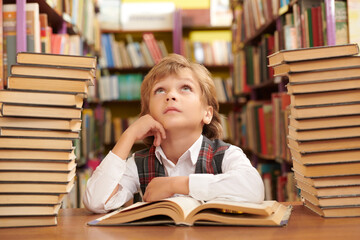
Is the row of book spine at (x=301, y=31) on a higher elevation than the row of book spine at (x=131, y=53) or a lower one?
lower

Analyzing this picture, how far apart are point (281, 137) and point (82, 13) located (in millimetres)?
1779

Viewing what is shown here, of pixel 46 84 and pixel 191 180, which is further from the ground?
pixel 46 84

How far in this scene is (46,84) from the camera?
1010mm

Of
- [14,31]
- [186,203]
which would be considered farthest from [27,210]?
[14,31]

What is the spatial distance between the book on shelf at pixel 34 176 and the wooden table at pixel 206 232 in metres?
0.10

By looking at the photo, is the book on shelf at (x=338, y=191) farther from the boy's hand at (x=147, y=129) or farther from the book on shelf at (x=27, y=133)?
the book on shelf at (x=27, y=133)

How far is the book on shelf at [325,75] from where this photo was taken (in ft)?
3.35

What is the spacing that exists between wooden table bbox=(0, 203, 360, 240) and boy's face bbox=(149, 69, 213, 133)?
1.40 feet

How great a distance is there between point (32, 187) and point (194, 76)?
2.07ft

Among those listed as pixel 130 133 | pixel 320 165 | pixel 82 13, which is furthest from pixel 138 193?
pixel 82 13

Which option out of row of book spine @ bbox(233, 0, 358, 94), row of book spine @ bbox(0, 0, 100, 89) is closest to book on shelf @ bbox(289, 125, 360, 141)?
row of book spine @ bbox(233, 0, 358, 94)

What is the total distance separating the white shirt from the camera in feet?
3.65

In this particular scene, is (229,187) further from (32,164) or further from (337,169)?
(32,164)

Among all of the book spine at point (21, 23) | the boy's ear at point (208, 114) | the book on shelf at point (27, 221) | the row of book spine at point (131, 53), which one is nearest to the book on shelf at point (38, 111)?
the book on shelf at point (27, 221)
